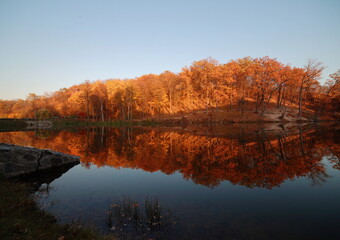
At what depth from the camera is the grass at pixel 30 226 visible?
4.35 meters

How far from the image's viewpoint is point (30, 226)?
4.80m

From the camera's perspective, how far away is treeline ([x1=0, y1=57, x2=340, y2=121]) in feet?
183

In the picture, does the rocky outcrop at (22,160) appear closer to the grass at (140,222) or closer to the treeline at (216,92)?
the grass at (140,222)

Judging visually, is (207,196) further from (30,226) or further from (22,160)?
(22,160)

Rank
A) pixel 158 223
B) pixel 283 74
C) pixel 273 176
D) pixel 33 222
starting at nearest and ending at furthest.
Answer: pixel 33 222 → pixel 158 223 → pixel 273 176 → pixel 283 74

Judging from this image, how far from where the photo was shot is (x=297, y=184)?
9297mm

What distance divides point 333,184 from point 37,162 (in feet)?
54.1

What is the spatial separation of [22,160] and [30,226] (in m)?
8.03

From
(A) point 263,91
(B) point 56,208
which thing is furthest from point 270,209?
(A) point 263,91

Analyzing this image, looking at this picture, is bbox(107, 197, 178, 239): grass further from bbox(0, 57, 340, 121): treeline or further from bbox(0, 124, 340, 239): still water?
bbox(0, 57, 340, 121): treeline

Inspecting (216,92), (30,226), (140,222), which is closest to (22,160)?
(30,226)

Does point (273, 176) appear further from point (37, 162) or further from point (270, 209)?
point (37, 162)

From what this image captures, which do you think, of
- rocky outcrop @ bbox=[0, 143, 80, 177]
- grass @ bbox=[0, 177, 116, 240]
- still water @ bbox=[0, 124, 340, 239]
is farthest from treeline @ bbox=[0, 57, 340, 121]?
grass @ bbox=[0, 177, 116, 240]

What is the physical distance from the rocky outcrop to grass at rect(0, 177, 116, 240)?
471 centimetres
